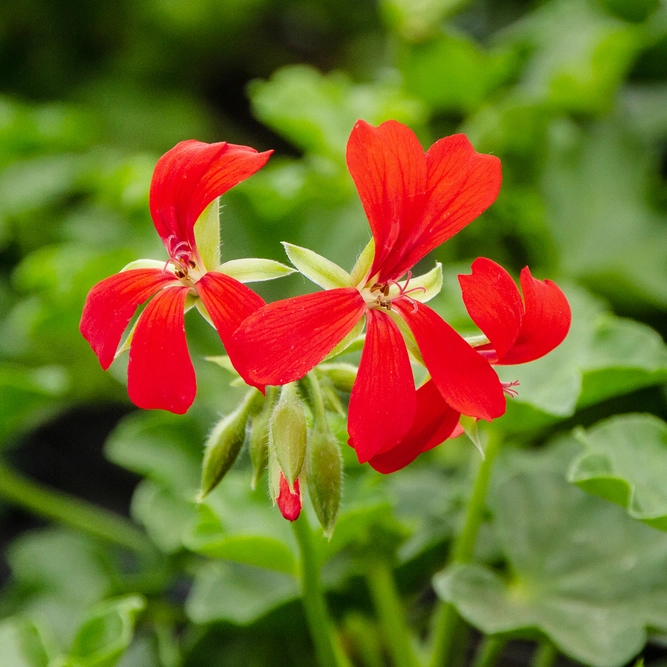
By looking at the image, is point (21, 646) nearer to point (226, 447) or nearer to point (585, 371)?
point (226, 447)

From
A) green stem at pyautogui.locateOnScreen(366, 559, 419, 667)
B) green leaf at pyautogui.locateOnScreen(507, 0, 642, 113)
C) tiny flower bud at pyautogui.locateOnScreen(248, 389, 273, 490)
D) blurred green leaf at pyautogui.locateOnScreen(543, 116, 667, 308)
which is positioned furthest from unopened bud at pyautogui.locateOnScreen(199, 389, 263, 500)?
green leaf at pyautogui.locateOnScreen(507, 0, 642, 113)

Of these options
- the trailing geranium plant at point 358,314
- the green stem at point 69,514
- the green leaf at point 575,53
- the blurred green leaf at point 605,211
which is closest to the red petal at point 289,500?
the trailing geranium plant at point 358,314

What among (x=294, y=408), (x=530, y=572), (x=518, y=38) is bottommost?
(x=530, y=572)

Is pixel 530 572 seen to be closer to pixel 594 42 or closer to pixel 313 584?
pixel 313 584

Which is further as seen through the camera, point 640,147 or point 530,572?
point 640,147

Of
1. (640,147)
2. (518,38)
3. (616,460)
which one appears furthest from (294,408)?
(518,38)

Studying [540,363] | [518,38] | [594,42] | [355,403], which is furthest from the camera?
[518,38]

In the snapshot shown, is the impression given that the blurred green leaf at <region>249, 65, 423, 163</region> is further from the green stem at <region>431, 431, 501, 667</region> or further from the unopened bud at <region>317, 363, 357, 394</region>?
the unopened bud at <region>317, 363, 357, 394</region>

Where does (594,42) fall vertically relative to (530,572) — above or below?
above
